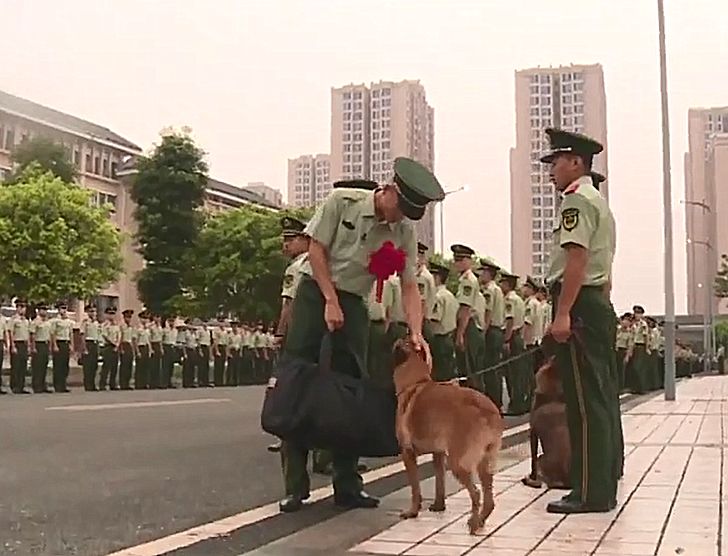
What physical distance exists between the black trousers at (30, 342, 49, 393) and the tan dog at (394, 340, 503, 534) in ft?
54.1

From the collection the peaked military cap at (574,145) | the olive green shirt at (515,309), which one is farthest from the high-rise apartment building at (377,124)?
the peaked military cap at (574,145)

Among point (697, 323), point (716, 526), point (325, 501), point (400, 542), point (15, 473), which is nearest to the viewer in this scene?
point (400, 542)

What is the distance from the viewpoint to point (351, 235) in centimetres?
603

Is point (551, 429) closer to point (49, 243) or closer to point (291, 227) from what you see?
point (291, 227)

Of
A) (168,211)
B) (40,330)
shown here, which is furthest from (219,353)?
(168,211)

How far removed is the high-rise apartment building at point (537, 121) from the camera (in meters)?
42.2

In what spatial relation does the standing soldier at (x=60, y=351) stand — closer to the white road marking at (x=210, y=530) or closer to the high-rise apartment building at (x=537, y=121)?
the white road marking at (x=210, y=530)

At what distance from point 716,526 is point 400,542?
1.74m

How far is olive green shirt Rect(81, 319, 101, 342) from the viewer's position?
910 inches

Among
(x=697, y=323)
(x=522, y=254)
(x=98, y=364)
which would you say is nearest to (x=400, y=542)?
(x=98, y=364)

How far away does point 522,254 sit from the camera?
4941 cm

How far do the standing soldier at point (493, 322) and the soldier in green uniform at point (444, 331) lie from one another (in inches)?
48.8

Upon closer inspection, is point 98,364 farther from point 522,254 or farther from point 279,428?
point 522,254

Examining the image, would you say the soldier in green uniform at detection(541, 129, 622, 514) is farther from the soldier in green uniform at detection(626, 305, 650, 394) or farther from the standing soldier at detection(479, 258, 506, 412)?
the soldier in green uniform at detection(626, 305, 650, 394)
